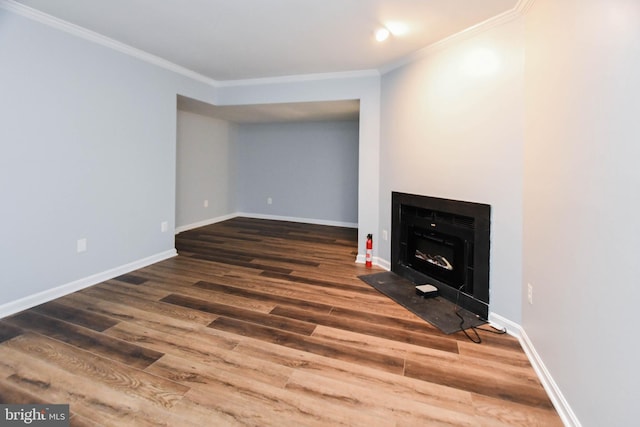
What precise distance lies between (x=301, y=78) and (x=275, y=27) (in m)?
1.32

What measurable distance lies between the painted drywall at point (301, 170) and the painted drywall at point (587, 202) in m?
4.18

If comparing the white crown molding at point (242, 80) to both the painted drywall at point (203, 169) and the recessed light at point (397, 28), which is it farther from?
the painted drywall at point (203, 169)

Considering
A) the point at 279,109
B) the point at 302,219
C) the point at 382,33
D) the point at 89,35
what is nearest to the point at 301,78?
the point at 279,109

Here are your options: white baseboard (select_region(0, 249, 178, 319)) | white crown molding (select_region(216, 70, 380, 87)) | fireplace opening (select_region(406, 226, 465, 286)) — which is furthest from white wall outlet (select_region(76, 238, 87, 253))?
fireplace opening (select_region(406, 226, 465, 286))

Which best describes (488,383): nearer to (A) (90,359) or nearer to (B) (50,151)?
(A) (90,359)

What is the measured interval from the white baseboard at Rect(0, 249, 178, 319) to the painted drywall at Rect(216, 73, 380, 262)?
2.58 metres

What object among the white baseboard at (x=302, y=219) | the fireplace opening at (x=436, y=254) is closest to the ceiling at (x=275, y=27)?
the fireplace opening at (x=436, y=254)

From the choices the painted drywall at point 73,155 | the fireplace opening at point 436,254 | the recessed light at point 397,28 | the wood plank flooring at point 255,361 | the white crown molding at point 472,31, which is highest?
the recessed light at point 397,28

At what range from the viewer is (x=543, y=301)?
1755mm

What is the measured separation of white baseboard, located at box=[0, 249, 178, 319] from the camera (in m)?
2.38

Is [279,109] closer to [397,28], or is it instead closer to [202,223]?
[397,28]

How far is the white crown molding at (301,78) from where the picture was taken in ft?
11.9

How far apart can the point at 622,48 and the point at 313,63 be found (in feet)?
9.28

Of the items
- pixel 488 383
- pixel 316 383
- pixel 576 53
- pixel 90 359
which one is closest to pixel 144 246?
pixel 90 359
